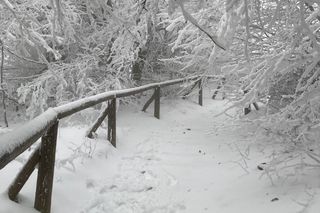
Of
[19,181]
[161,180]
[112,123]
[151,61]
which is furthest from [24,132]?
[151,61]

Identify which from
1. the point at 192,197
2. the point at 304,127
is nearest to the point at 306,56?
the point at 304,127

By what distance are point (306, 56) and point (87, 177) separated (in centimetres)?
282

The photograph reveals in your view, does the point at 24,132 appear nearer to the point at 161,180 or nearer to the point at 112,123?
the point at 161,180

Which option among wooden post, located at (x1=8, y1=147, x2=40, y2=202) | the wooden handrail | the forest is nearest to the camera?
the wooden handrail

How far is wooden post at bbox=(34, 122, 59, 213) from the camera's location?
130 inches

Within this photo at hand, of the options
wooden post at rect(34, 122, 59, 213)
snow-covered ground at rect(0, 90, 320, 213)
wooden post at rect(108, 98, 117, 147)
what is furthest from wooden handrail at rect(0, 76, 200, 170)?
wooden post at rect(108, 98, 117, 147)

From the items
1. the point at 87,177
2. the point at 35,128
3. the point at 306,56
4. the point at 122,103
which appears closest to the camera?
the point at 35,128

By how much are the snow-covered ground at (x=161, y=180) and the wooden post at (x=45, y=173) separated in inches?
4.7

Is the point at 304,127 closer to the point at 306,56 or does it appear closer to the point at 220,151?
the point at 306,56

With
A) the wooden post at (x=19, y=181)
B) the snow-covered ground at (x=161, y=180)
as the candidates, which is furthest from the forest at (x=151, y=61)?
the wooden post at (x=19, y=181)

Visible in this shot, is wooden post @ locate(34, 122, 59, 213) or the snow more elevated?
the snow

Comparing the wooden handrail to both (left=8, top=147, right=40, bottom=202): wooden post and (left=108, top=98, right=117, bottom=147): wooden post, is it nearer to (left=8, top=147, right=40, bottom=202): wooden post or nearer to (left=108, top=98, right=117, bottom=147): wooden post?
(left=8, top=147, right=40, bottom=202): wooden post

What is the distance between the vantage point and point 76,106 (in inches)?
172

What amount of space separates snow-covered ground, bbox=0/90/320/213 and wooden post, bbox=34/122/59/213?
0.39ft
